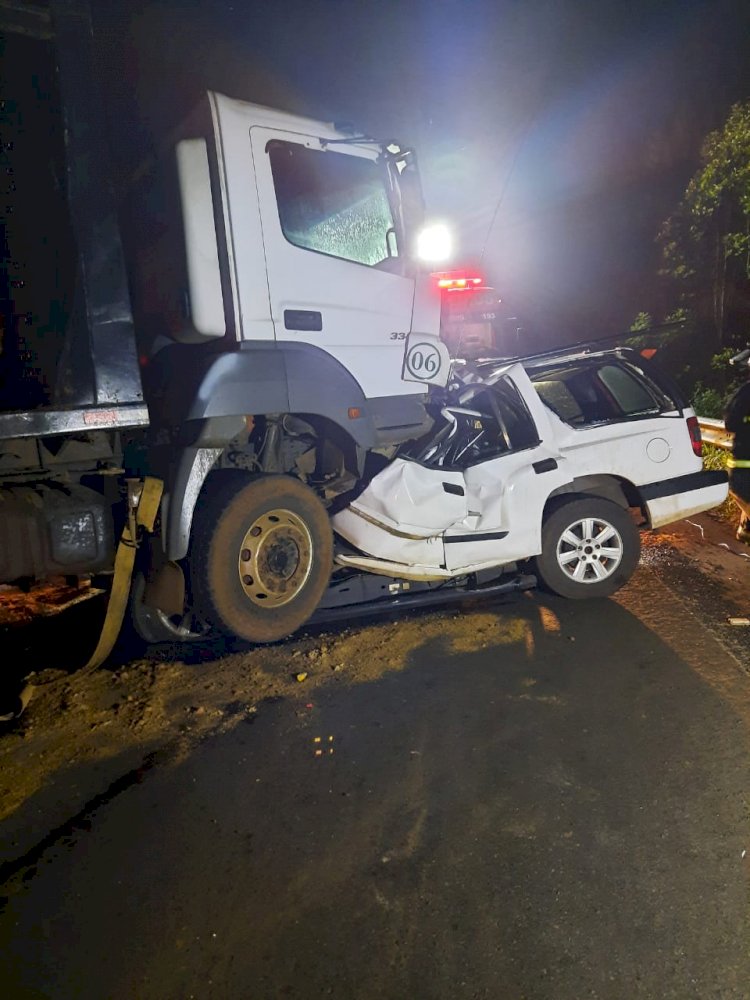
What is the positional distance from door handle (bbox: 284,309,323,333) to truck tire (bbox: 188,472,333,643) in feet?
3.06

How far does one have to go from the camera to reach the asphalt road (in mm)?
2166

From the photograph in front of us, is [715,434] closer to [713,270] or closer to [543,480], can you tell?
[543,480]

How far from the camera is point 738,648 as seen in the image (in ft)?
13.8

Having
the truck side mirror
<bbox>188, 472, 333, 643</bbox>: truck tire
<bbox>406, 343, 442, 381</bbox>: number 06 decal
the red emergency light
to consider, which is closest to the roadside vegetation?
the red emergency light

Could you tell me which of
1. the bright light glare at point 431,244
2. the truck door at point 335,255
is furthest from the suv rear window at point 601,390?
the truck door at point 335,255

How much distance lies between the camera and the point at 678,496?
5.13 meters

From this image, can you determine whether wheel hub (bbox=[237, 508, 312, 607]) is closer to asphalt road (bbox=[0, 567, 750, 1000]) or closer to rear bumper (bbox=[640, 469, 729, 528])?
asphalt road (bbox=[0, 567, 750, 1000])

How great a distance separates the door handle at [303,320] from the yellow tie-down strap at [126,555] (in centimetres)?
123

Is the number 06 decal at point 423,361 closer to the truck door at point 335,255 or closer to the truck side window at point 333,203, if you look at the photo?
the truck door at point 335,255

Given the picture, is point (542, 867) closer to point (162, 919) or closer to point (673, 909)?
point (673, 909)

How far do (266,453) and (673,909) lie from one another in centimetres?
313

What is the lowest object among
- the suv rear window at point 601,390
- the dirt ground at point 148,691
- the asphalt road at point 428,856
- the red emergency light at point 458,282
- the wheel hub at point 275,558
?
the asphalt road at point 428,856

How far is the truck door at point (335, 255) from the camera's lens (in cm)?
398

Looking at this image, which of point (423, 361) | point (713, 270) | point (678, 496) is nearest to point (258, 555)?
point (423, 361)
